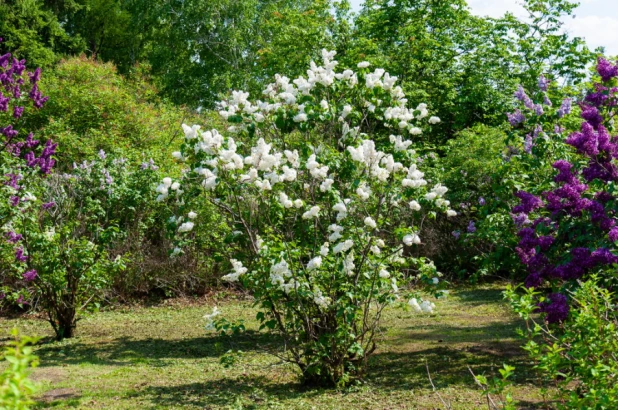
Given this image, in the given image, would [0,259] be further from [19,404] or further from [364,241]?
[19,404]

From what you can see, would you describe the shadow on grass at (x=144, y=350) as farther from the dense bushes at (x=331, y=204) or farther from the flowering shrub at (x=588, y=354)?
the flowering shrub at (x=588, y=354)

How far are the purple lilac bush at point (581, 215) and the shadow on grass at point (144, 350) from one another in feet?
10.1

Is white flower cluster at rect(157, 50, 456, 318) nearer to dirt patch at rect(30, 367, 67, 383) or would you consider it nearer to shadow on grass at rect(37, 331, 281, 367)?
shadow on grass at rect(37, 331, 281, 367)

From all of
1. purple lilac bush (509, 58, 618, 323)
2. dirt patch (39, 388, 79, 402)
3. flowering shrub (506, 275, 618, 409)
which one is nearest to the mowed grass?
dirt patch (39, 388, 79, 402)

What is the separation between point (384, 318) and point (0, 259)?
5207 mm

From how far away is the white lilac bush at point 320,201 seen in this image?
5027 mm

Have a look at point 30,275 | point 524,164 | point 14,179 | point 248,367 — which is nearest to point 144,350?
point 30,275

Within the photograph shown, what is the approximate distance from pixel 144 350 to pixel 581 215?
5185 millimetres

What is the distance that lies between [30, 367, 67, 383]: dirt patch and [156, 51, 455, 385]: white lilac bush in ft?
7.62

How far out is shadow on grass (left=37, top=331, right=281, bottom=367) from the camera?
7.20 metres

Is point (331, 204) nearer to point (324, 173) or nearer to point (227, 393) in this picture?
point (324, 173)

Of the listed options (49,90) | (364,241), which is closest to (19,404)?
(364,241)

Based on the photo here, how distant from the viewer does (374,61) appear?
16.1 m

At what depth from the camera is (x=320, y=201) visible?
5.86 m
